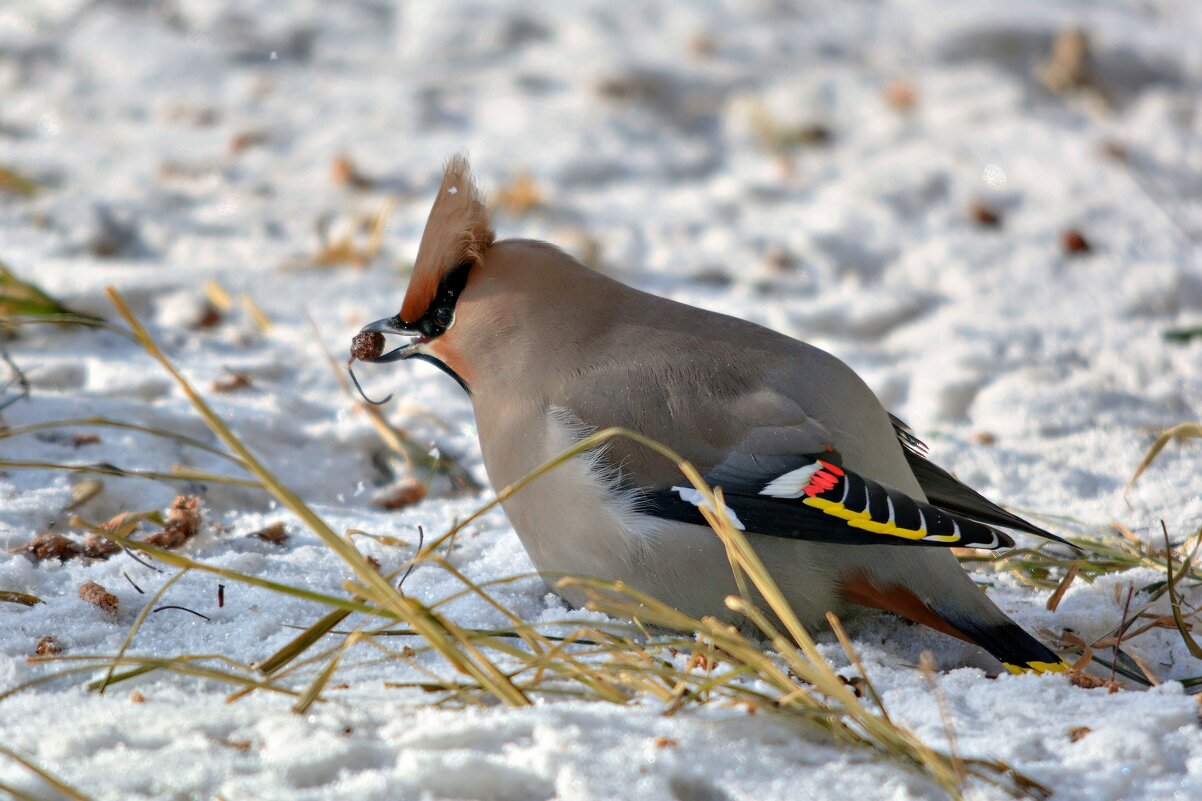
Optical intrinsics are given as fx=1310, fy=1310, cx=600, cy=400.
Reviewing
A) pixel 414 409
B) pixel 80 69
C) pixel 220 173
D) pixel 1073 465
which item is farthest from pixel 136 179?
pixel 1073 465

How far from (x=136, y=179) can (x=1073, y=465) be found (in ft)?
11.1

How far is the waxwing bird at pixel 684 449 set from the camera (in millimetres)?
2186

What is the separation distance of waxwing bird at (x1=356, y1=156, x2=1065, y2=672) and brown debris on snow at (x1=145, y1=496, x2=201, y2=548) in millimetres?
592

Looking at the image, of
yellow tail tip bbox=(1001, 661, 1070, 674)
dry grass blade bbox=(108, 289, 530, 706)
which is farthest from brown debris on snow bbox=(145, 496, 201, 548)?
yellow tail tip bbox=(1001, 661, 1070, 674)

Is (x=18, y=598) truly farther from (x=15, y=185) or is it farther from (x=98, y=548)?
(x=15, y=185)

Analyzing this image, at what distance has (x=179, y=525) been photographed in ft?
8.39

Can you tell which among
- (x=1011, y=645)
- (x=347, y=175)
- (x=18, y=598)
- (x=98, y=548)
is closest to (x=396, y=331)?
(x=98, y=548)

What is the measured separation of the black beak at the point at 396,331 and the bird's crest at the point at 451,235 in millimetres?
47

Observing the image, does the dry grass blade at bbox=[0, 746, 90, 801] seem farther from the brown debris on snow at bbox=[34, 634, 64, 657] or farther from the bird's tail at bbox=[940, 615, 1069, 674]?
the bird's tail at bbox=[940, 615, 1069, 674]

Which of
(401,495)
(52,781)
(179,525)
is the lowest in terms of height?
(401,495)

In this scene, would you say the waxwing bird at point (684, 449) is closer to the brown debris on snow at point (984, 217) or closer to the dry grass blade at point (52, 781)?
the dry grass blade at point (52, 781)

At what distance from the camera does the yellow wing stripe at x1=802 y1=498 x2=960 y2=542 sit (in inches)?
82.5

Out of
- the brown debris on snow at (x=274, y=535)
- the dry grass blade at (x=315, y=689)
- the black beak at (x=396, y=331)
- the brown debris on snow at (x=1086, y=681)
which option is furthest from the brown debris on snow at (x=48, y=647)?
the brown debris on snow at (x=1086, y=681)

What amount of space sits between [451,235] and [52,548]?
932 millimetres
